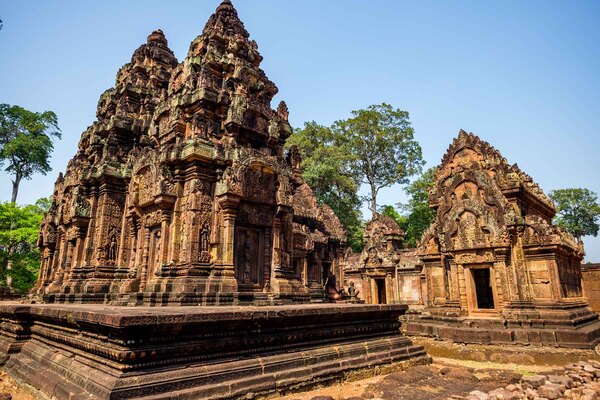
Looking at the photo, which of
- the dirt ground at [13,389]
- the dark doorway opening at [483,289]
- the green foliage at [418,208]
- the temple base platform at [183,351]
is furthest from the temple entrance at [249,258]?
the green foliage at [418,208]

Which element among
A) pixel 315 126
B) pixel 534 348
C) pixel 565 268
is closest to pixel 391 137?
pixel 315 126

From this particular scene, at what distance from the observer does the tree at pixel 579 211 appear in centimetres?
4572

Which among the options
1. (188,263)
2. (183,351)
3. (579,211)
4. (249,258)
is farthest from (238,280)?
(579,211)

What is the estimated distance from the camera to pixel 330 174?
31.5m

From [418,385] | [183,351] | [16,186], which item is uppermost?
[16,186]

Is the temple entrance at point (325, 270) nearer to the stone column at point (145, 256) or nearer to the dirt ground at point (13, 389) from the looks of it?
the stone column at point (145, 256)

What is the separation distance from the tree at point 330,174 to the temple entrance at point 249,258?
72.7ft

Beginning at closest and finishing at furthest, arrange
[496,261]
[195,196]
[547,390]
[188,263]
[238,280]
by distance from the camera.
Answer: [547,390]
[188,263]
[195,196]
[238,280]
[496,261]

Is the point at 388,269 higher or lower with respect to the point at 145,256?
higher

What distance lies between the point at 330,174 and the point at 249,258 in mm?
23257

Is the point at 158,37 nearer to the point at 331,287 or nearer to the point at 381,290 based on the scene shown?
the point at 331,287

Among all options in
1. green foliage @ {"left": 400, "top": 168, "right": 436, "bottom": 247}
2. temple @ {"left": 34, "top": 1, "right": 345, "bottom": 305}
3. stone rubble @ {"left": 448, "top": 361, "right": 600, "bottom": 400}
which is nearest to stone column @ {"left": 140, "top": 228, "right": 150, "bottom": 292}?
temple @ {"left": 34, "top": 1, "right": 345, "bottom": 305}

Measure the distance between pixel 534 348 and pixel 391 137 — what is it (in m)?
24.7

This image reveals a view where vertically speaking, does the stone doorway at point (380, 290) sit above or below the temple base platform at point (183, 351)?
above
